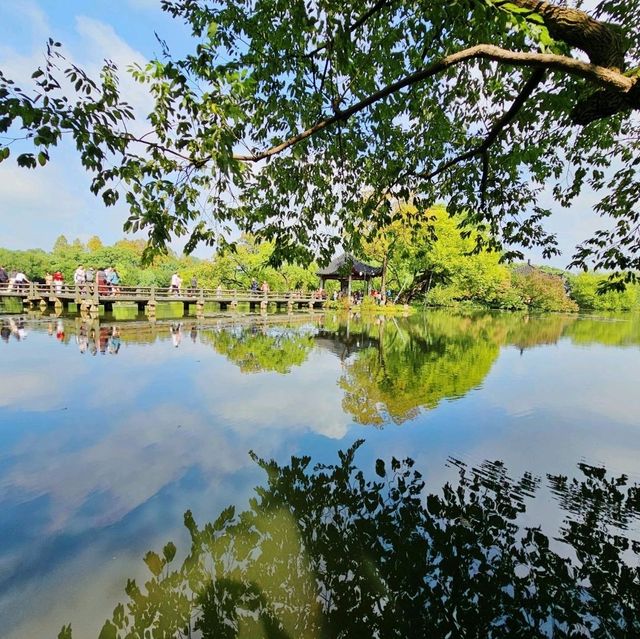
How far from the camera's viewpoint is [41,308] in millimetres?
20000

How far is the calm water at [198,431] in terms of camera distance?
8.54ft

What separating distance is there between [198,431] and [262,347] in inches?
265

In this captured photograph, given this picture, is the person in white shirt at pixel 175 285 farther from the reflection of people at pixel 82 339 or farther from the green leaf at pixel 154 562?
the green leaf at pixel 154 562

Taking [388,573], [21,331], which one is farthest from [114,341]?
[388,573]

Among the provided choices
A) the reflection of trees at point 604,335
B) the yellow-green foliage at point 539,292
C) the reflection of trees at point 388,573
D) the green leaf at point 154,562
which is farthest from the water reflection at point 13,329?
the yellow-green foliage at point 539,292

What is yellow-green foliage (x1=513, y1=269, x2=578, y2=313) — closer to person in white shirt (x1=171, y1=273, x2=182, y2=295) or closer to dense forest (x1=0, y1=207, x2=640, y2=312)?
dense forest (x1=0, y1=207, x2=640, y2=312)

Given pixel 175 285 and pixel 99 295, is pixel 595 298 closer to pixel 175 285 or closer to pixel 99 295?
pixel 175 285

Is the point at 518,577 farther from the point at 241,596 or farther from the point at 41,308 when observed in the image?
the point at 41,308

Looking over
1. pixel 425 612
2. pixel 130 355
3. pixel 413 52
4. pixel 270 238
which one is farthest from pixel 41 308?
pixel 425 612

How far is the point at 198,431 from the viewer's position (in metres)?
4.74

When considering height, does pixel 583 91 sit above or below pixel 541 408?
above

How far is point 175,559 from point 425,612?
160 cm

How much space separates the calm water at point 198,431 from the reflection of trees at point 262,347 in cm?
13

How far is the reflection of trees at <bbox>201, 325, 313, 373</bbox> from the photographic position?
29.4 feet
